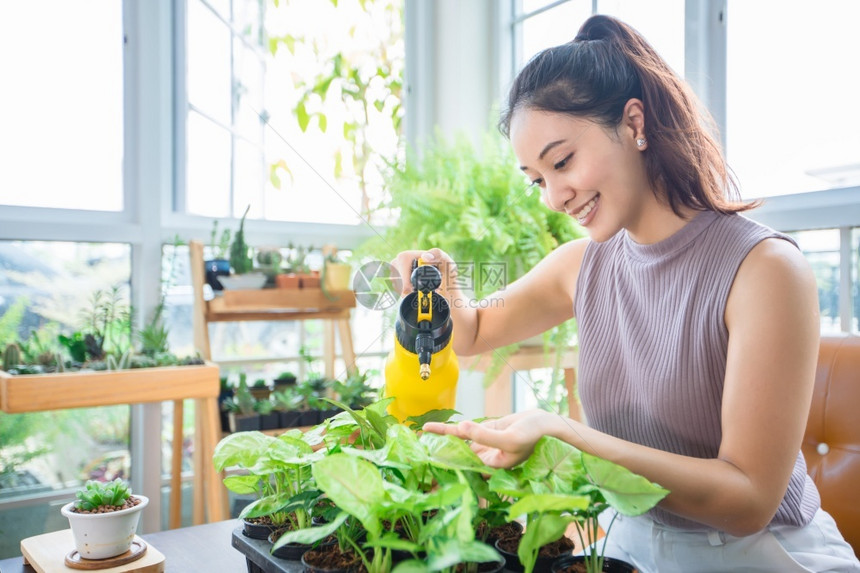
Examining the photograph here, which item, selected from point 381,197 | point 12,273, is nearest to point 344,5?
point 381,197

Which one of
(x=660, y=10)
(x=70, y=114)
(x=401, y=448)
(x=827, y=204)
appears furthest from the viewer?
(x=70, y=114)

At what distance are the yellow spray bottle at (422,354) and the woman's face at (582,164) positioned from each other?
271 mm

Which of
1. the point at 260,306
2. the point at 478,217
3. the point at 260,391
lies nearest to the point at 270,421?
the point at 260,391

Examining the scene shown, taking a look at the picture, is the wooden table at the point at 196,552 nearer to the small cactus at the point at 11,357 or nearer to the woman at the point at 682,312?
the woman at the point at 682,312

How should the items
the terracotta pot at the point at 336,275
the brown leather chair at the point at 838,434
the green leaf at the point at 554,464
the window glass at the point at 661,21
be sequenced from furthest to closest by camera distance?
the terracotta pot at the point at 336,275
the window glass at the point at 661,21
the brown leather chair at the point at 838,434
the green leaf at the point at 554,464

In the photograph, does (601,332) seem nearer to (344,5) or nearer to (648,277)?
(648,277)

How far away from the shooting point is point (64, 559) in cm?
90

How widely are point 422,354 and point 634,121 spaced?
53cm

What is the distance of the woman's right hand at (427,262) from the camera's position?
2.69 ft

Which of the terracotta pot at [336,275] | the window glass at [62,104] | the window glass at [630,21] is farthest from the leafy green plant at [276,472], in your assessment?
the window glass at [62,104]

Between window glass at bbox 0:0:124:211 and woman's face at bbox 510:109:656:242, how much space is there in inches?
68.2

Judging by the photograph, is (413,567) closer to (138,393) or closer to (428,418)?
(428,418)

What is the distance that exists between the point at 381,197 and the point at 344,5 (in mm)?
1149

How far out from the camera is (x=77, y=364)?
1.89 metres
